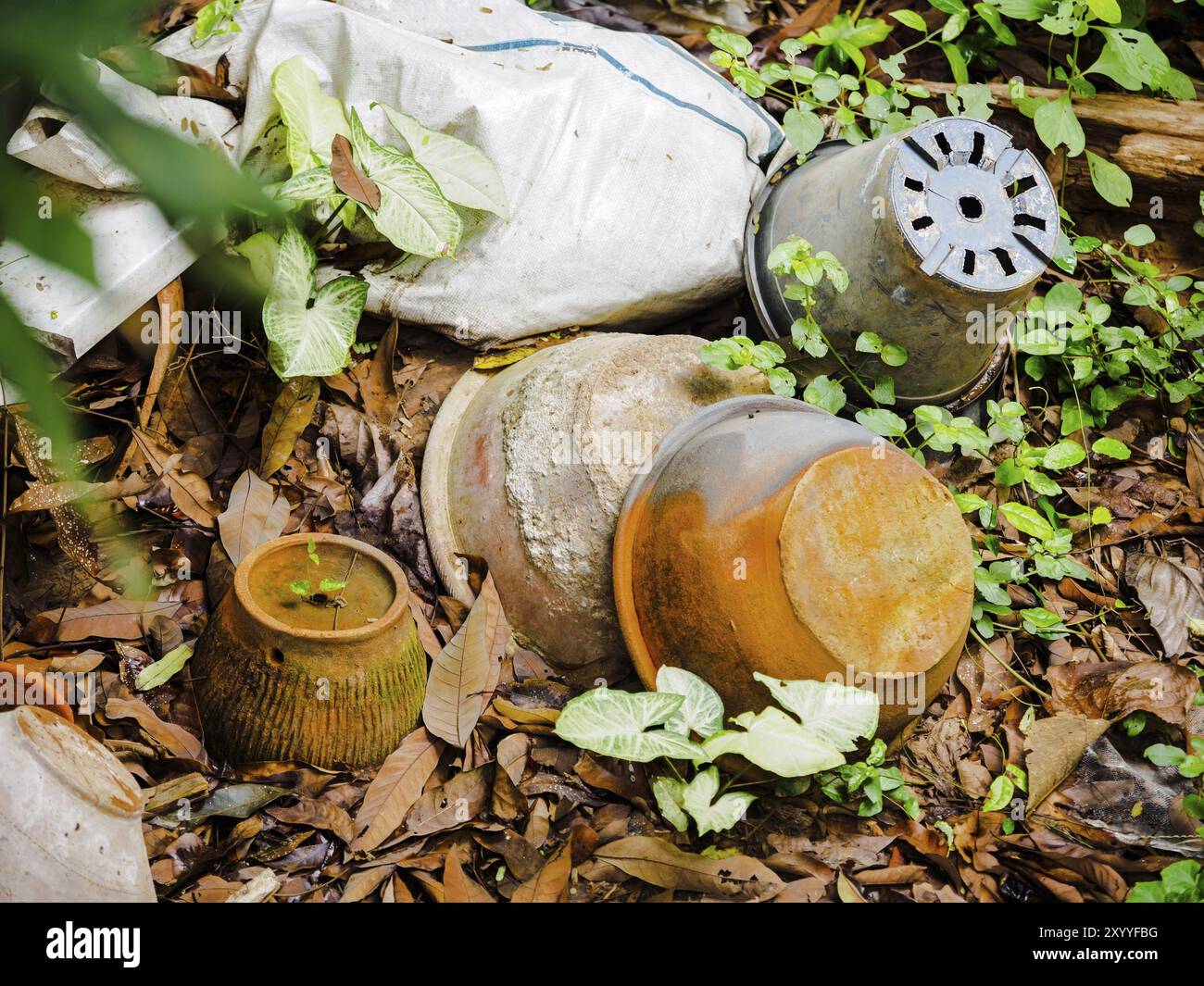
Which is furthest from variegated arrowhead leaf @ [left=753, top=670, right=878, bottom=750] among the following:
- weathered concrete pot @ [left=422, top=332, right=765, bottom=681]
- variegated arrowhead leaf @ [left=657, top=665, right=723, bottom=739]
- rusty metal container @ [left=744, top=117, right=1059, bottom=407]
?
rusty metal container @ [left=744, top=117, right=1059, bottom=407]

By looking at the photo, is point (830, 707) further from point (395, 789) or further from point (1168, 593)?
point (1168, 593)

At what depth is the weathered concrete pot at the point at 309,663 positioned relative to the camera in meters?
1.99

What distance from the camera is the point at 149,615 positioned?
230 centimetres

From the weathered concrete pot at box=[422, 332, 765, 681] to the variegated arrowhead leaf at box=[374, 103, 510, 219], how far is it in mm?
418

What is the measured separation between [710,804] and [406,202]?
4.97 feet

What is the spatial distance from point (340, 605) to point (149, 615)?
0.53m

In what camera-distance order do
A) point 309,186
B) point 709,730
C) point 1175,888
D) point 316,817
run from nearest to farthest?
point 1175,888 < point 709,730 < point 316,817 < point 309,186

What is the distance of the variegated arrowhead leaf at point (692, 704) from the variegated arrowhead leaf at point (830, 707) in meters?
0.12

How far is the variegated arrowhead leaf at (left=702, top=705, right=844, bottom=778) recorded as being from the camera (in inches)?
71.5

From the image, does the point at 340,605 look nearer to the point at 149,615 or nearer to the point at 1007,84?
the point at 149,615

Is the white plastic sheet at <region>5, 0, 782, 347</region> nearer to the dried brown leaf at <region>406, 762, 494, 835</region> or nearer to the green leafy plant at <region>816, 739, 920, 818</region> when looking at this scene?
the dried brown leaf at <region>406, 762, 494, 835</region>

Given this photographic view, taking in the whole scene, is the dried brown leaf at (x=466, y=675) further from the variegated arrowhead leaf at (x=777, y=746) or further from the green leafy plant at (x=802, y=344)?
the green leafy plant at (x=802, y=344)

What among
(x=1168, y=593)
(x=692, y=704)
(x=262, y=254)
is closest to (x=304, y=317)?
(x=262, y=254)

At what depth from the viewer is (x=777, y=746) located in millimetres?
1840
